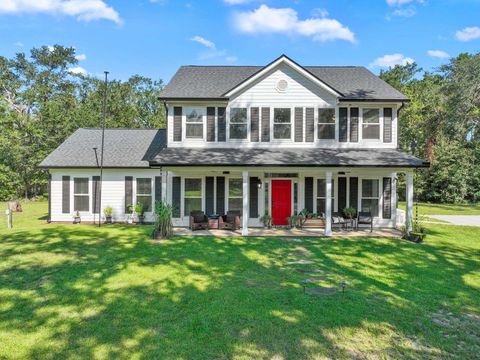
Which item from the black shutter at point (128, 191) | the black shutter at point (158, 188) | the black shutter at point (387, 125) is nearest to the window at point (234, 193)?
the black shutter at point (158, 188)

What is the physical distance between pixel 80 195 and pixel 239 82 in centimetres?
983

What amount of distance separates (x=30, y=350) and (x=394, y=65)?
4237 centimetres

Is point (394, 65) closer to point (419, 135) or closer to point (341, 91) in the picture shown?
point (419, 135)

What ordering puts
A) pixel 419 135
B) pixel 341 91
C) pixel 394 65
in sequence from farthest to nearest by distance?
pixel 394 65, pixel 419 135, pixel 341 91

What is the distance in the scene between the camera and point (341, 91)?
47.2ft

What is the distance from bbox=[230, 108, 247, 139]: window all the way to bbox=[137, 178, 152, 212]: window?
16.0ft

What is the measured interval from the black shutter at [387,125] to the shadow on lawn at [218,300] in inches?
233

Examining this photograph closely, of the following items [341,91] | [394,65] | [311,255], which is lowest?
[311,255]

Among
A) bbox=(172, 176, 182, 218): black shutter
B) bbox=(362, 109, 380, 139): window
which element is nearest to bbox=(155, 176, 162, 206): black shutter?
bbox=(172, 176, 182, 218): black shutter

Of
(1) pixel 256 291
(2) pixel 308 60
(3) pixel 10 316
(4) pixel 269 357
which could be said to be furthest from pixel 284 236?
(2) pixel 308 60

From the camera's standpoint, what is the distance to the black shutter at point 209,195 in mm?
14008

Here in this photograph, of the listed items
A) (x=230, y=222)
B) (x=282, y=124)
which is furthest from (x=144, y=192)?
(x=282, y=124)

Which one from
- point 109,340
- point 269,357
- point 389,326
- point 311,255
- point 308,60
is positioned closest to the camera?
point 269,357

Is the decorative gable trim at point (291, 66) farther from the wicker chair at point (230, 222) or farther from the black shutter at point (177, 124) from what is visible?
the wicker chair at point (230, 222)
